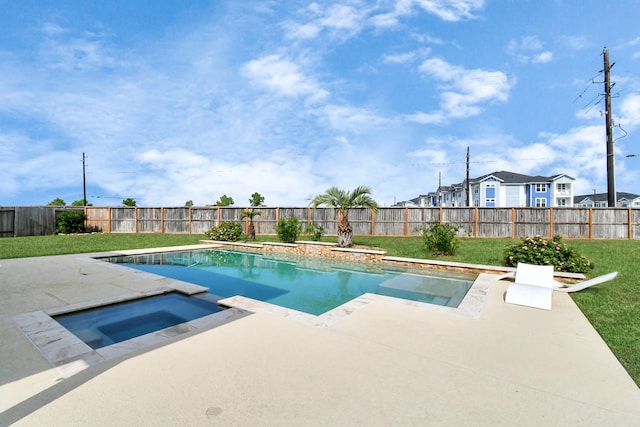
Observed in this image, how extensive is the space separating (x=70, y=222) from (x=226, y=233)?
10395mm

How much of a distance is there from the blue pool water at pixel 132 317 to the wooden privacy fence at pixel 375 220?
9.12 metres

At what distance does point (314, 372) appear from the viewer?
7.92 ft

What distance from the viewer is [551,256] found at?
6719mm

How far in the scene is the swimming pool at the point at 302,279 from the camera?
5.43 meters

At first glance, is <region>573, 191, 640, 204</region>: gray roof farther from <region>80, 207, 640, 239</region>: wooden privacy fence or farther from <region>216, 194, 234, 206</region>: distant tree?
<region>216, 194, 234, 206</region>: distant tree

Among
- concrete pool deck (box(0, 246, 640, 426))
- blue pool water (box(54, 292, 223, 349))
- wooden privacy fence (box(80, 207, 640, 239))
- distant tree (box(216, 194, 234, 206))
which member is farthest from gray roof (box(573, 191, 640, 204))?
blue pool water (box(54, 292, 223, 349))

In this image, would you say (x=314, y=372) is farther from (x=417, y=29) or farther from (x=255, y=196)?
(x=255, y=196)

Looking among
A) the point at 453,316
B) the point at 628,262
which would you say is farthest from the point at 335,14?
the point at 628,262

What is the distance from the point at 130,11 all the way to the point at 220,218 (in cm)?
1052

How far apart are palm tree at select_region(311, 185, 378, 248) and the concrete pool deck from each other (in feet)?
24.1

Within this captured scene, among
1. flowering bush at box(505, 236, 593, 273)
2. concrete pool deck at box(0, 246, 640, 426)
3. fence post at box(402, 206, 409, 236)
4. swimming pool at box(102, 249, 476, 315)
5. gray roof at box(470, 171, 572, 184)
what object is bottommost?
swimming pool at box(102, 249, 476, 315)

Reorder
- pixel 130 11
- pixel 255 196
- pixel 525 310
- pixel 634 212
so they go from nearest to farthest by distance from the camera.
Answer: pixel 525 310 < pixel 130 11 < pixel 634 212 < pixel 255 196

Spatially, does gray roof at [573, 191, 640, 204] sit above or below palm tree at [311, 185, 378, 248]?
above

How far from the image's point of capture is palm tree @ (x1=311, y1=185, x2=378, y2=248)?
1116cm
